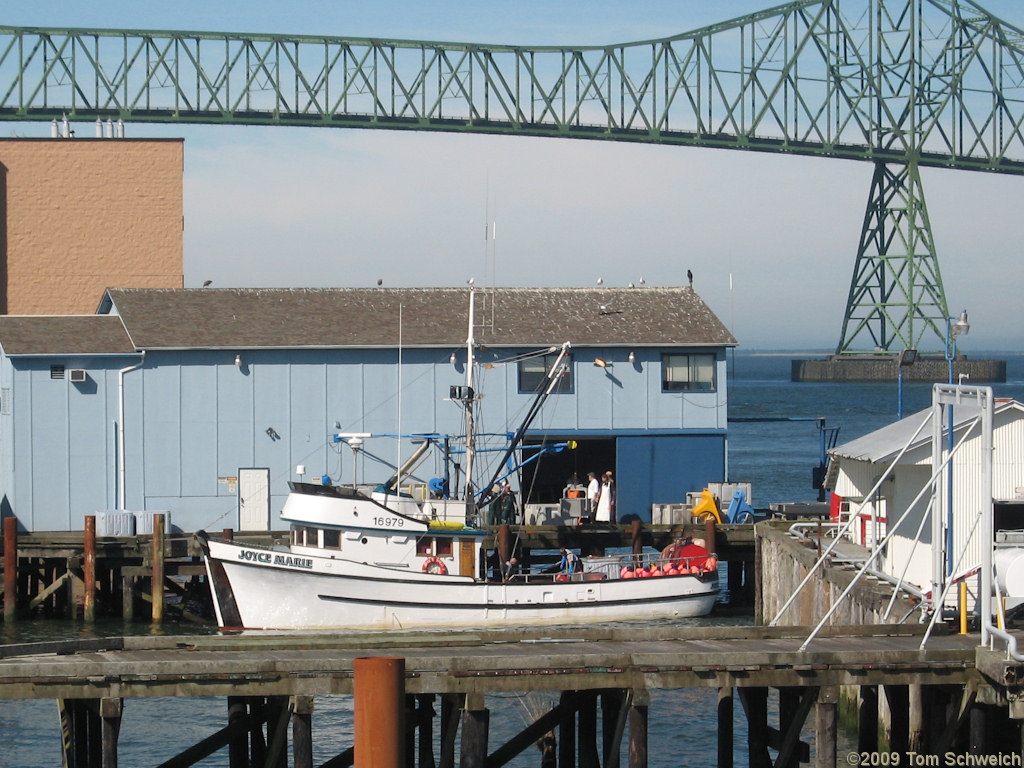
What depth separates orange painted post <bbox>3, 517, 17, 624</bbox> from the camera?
3269cm

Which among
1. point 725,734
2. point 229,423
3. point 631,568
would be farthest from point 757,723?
point 229,423

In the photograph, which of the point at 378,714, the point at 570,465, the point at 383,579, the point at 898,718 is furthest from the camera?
the point at 570,465

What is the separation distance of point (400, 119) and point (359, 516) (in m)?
84.8

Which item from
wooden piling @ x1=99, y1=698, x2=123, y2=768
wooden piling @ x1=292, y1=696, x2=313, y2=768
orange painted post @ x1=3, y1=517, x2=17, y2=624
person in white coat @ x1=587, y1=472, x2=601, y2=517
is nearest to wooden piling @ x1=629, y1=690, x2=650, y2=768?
wooden piling @ x1=292, y1=696, x2=313, y2=768

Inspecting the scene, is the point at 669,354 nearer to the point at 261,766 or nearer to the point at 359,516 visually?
the point at 359,516

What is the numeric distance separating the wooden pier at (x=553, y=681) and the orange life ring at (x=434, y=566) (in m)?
11.6

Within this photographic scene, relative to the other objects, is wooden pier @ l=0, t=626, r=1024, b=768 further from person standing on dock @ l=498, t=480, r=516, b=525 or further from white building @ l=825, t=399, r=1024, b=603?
person standing on dock @ l=498, t=480, r=516, b=525

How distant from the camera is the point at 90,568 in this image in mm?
32656

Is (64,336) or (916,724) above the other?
(64,336)

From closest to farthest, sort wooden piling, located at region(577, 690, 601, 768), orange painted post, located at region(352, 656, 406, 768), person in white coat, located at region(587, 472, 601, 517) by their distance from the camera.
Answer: orange painted post, located at region(352, 656, 406, 768) → wooden piling, located at region(577, 690, 601, 768) → person in white coat, located at region(587, 472, 601, 517)

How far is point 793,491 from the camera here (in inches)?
2589

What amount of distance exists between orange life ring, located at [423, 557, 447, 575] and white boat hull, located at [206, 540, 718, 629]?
0.21 metres

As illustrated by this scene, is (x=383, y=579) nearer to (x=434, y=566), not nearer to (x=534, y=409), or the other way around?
(x=434, y=566)

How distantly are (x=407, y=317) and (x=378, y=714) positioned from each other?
97.4 feet
